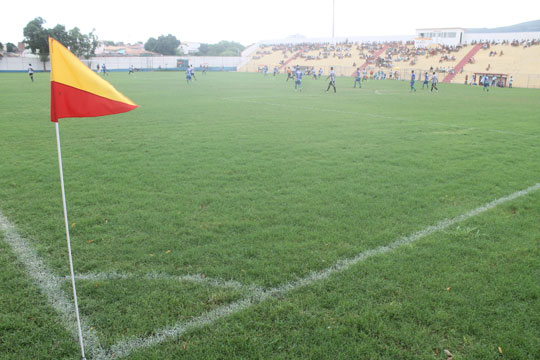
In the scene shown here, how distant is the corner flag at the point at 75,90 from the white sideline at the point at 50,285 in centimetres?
171

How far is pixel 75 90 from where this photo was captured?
314cm

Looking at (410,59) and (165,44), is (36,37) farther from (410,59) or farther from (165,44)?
(410,59)

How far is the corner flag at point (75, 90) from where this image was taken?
3031 millimetres

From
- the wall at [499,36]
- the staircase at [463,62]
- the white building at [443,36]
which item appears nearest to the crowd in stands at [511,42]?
the staircase at [463,62]

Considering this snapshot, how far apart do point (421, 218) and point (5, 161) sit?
8.27 m

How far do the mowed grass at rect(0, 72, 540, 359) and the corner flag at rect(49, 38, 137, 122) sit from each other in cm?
174

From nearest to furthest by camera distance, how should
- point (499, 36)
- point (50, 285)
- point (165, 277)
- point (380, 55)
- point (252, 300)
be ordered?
point (252, 300), point (50, 285), point (165, 277), point (499, 36), point (380, 55)

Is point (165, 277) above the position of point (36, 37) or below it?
below

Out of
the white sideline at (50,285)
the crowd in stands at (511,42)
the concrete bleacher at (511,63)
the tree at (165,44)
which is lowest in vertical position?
the white sideline at (50,285)

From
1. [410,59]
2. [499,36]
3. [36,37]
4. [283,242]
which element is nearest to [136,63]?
[36,37]

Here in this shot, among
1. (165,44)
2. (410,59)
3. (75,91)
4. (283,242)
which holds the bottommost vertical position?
(283,242)

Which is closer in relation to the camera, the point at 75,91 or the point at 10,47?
the point at 75,91

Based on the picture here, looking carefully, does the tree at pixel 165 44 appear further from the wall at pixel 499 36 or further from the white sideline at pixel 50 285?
the white sideline at pixel 50 285

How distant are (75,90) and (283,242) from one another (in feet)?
9.22
